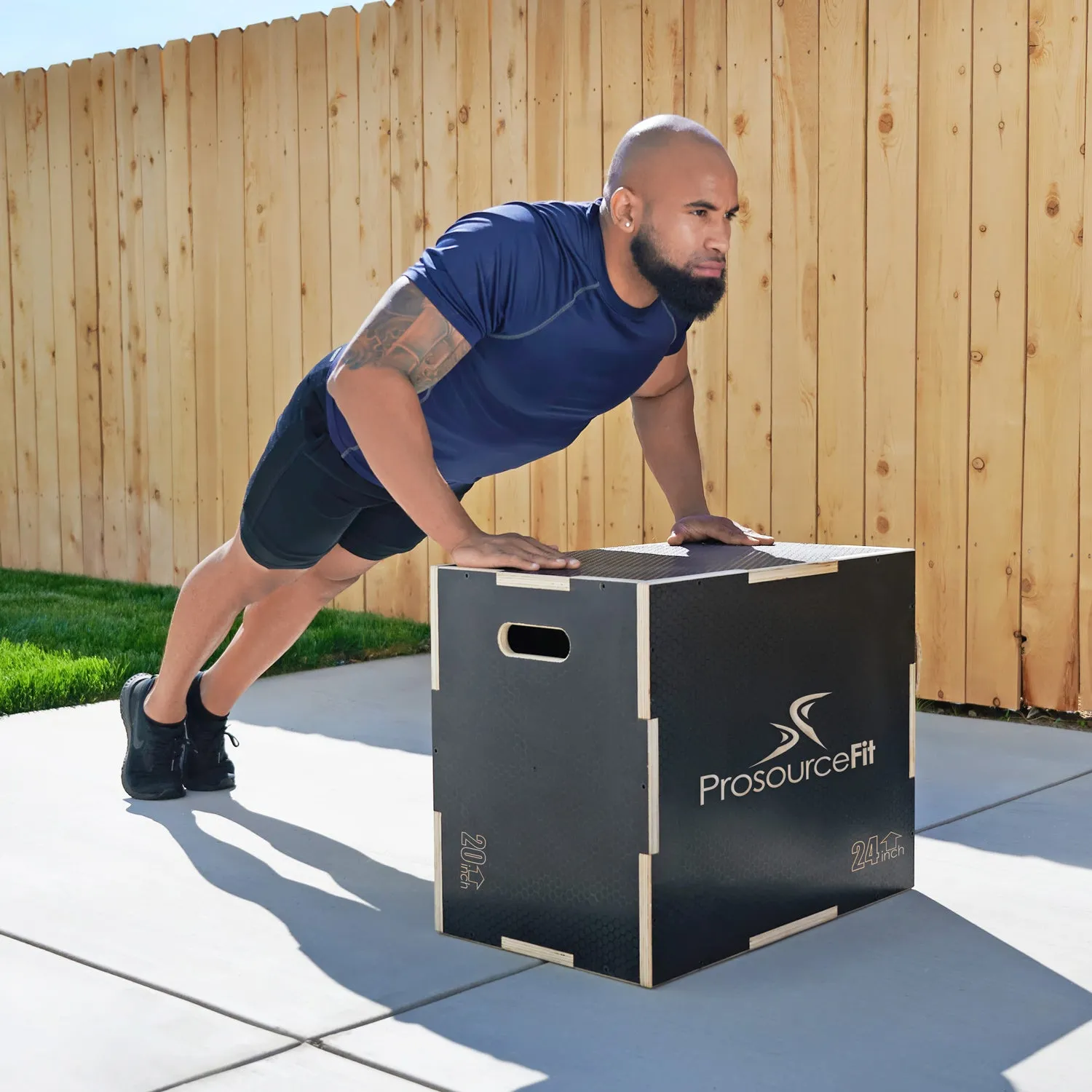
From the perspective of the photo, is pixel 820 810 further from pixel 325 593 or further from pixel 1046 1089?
pixel 325 593

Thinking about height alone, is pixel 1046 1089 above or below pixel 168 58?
below

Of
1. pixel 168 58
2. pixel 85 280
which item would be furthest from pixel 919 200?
pixel 85 280

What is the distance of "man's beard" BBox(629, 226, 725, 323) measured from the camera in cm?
244

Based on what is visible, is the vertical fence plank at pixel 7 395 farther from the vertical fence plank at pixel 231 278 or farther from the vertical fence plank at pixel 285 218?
the vertical fence plank at pixel 285 218

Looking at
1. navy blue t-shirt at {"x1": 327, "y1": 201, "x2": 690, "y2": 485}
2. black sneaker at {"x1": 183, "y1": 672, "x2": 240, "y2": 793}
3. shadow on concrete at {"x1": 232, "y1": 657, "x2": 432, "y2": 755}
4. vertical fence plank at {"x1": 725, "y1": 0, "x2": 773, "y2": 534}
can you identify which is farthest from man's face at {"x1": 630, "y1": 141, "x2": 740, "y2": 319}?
vertical fence plank at {"x1": 725, "y1": 0, "x2": 773, "y2": 534}

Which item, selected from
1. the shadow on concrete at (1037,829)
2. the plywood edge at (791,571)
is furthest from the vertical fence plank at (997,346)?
the plywood edge at (791,571)

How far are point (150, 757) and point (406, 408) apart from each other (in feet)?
4.30

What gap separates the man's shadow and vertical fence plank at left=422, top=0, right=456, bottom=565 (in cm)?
234

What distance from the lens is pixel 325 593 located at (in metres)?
3.19

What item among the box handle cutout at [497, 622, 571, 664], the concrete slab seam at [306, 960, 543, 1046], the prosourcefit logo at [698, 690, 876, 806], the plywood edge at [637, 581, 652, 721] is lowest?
the concrete slab seam at [306, 960, 543, 1046]

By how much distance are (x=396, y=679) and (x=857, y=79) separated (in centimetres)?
231

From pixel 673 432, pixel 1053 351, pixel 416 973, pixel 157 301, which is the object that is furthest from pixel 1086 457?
pixel 157 301

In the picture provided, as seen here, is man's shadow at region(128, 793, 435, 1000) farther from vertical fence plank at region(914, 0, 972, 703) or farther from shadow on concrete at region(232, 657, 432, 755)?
vertical fence plank at region(914, 0, 972, 703)

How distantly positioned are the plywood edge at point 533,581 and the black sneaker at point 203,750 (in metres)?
1.27
